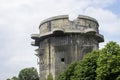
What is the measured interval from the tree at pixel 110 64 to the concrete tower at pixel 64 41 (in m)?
20.0

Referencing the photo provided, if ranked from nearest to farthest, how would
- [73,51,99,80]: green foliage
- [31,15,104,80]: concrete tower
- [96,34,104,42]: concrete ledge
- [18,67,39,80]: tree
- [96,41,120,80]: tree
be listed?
[96,41,120,80]: tree, [73,51,99,80]: green foliage, [31,15,104,80]: concrete tower, [96,34,104,42]: concrete ledge, [18,67,39,80]: tree

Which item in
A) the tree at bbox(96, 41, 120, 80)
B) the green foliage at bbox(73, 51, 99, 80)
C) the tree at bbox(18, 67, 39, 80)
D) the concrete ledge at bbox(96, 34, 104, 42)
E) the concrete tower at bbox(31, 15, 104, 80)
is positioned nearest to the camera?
the tree at bbox(96, 41, 120, 80)

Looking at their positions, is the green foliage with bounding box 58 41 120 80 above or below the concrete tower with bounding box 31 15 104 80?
below

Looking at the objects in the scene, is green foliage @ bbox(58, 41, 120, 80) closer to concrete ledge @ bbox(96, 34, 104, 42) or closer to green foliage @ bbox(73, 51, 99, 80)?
green foliage @ bbox(73, 51, 99, 80)

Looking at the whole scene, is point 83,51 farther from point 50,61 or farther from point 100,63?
point 100,63

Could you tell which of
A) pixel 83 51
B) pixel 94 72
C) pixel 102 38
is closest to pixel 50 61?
pixel 83 51

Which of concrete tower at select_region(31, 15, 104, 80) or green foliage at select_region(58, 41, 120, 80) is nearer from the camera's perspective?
green foliage at select_region(58, 41, 120, 80)

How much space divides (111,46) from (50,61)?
2189 cm

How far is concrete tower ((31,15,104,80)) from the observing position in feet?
174

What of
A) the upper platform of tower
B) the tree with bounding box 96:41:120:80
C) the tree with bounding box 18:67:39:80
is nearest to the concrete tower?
the upper platform of tower

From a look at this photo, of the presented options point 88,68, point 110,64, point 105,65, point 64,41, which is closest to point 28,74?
point 64,41

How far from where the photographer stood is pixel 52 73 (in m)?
53.1

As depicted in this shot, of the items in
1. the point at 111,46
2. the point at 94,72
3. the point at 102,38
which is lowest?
the point at 94,72

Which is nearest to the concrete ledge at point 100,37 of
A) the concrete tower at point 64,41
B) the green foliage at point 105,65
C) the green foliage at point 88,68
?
the concrete tower at point 64,41
